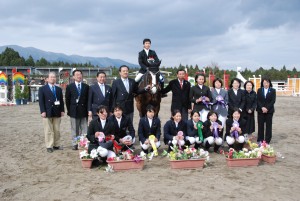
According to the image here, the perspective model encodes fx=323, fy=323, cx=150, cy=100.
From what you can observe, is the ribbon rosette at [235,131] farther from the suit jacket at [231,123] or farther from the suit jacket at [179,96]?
the suit jacket at [179,96]

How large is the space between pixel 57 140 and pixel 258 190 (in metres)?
4.42

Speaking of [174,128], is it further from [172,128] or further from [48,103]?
[48,103]

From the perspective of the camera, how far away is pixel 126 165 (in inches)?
200

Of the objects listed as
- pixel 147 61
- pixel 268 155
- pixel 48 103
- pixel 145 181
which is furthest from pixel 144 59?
pixel 145 181

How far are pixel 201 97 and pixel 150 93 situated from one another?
1.13 meters

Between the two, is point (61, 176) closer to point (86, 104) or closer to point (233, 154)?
point (86, 104)

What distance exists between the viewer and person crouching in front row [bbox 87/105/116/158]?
5379 mm

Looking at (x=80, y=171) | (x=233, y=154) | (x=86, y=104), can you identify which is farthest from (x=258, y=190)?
(x=86, y=104)

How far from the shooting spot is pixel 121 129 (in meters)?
5.99

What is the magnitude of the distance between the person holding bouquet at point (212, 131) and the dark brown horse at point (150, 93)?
1251 mm

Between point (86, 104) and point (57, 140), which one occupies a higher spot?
point (86, 104)

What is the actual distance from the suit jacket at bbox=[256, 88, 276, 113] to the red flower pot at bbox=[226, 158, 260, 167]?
2.25 meters

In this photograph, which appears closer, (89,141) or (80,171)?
(80,171)

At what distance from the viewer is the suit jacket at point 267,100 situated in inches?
283
